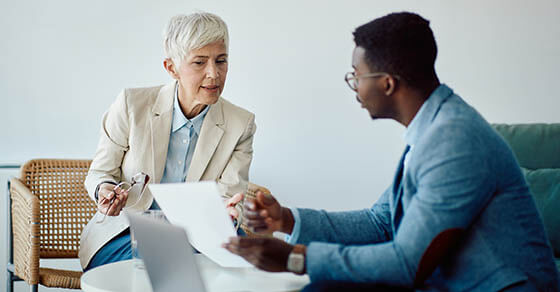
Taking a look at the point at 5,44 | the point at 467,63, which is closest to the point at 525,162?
the point at 467,63

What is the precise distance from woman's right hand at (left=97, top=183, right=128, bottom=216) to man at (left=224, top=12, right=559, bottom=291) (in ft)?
2.86

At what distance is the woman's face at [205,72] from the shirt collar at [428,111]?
3.18 ft

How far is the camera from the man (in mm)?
1106

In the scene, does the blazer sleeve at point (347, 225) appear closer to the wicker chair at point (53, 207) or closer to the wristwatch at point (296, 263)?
the wristwatch at point (296, 263)

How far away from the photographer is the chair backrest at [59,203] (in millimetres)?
2373

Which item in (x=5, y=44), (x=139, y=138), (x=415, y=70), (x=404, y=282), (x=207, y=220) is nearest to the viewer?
(x=404, y=282)

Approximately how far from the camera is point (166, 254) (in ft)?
3.86

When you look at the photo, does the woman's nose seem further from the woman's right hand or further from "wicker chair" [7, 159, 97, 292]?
"wicker chair" [7, 159, 97, 292]

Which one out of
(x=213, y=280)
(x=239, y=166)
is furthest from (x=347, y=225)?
(x=239, y=166)

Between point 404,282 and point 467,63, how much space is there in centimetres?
178

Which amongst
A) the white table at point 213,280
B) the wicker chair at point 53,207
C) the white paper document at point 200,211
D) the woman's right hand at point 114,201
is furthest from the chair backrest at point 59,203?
the white paper document at point 200,211

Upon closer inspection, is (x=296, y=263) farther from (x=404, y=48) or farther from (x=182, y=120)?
(x=182, y=120)

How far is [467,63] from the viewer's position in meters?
2.69

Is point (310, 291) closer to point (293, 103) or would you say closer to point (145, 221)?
point (145, 221)
